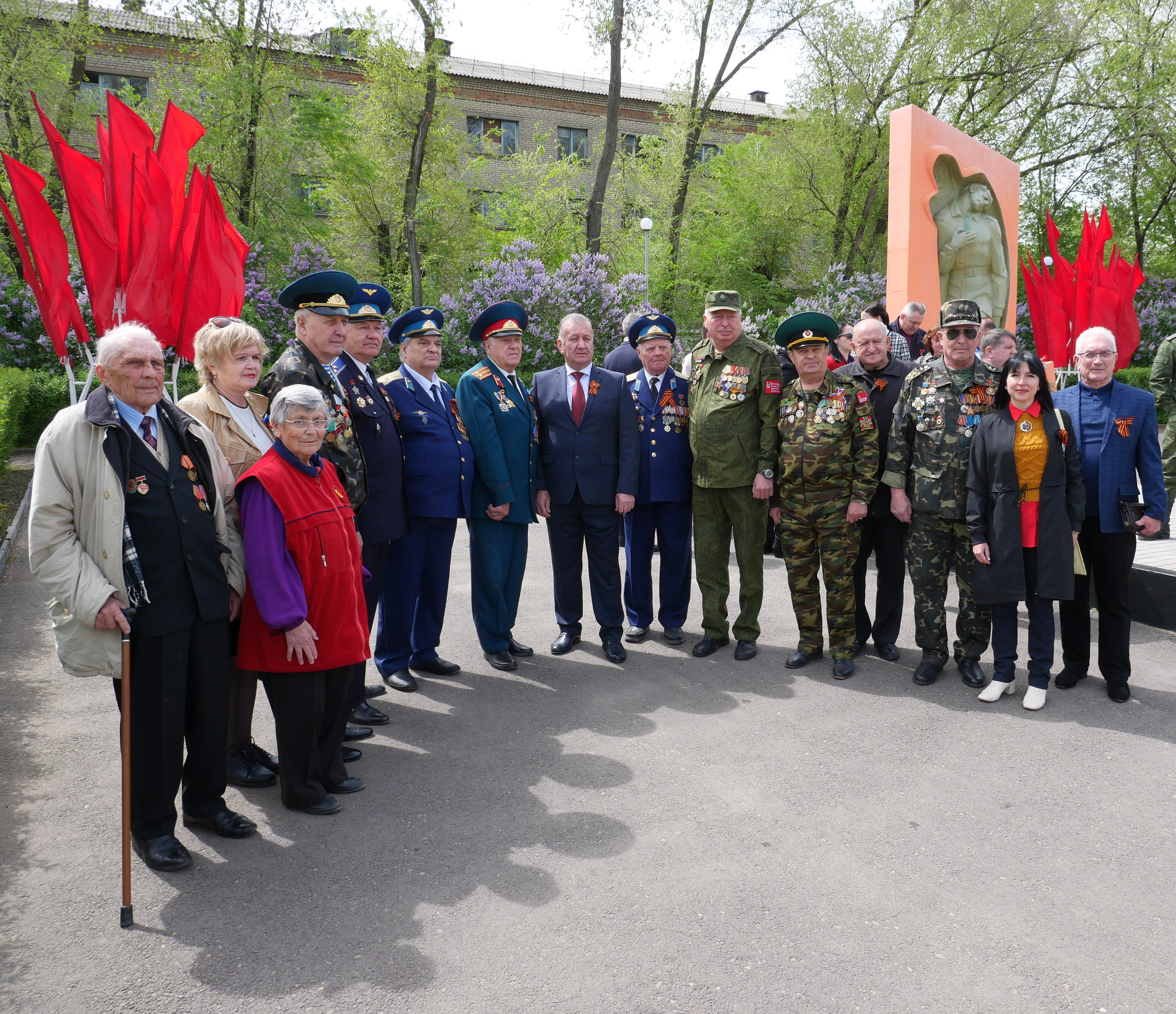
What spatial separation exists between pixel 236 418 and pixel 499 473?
1.74 meters

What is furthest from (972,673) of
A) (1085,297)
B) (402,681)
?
(1085,297)

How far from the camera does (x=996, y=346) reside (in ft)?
17.7

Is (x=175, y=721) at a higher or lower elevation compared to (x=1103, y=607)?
lower

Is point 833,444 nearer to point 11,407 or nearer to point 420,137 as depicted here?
point 11,407

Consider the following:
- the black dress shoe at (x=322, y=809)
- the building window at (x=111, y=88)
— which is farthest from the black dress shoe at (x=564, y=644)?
the building window at (x=111, y=88)

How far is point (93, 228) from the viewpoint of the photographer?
7.09 meters

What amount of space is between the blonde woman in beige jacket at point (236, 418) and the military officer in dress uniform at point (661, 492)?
8.19 feet

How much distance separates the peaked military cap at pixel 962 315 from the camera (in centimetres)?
479

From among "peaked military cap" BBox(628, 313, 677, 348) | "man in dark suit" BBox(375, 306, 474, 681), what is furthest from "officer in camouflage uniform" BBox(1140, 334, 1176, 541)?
"man in dark suit" BBox(375, 306, 474, 681)

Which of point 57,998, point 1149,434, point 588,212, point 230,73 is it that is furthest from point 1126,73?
point 57,998

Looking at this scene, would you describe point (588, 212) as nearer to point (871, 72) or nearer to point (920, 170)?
point (920, 170)

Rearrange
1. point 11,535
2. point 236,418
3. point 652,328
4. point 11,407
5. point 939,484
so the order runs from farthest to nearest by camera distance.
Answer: point 11,407 → point 11,535 → point 652,328 → point 939,484 → point 236,418

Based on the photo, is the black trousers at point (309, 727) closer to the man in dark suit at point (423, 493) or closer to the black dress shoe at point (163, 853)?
the black dress shoe at point (163, 853)

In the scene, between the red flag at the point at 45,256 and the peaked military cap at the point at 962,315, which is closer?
the peaked military cap at the point at 962,315
